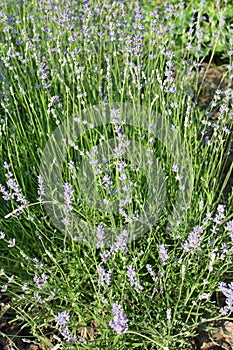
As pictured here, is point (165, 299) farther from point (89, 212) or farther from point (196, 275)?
point (89, 212)

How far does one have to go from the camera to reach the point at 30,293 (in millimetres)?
2301

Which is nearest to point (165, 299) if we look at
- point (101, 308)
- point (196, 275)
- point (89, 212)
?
point (196, 275)

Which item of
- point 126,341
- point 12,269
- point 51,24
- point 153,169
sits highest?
point 51,24

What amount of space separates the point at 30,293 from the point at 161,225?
0.74 metres

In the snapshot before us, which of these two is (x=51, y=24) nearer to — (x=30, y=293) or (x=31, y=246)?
(x=31, y=246)

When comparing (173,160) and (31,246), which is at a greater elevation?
(173,160)

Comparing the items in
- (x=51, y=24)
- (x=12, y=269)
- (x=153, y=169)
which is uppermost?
(x=51, y=24)

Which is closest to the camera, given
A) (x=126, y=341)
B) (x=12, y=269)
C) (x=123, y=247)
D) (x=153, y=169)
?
(x=123, y=247)

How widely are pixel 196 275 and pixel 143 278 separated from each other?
0.30 m

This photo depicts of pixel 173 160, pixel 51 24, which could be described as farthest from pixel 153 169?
pixel 51 24

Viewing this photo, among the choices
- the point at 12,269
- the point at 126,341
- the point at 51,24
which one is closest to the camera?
the point at 126,341

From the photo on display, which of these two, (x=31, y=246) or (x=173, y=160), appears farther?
(x=173, y=160)

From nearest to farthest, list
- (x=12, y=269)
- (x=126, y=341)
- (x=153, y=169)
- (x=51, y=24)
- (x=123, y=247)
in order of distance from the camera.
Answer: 1. (x=123, y=247)
2. (x=126, y=341)
3. (x=12, y=269)
4. (x=153, y=169)
5. (x=51, y=24)

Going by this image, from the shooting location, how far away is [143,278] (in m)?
2.42
